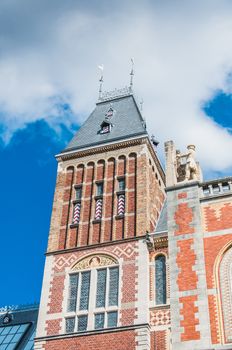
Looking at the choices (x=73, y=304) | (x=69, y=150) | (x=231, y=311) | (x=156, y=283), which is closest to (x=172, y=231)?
(x=231, y=311)

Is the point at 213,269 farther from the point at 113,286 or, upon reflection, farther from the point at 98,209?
the point at 98,209

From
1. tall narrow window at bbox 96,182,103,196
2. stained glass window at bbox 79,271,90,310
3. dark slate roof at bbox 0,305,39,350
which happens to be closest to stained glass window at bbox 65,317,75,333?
stained glass window at bbox 79,271,90,310

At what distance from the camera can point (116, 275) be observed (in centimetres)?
2747

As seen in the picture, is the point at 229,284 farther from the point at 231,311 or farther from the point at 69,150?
the point at 69,150

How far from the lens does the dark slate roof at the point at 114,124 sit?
3438 centimetres

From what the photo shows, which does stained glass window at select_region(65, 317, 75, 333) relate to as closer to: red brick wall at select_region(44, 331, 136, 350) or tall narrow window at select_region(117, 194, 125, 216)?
red brick wall at select_region(44, 331, 136, 350)

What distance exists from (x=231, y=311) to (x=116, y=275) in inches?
477

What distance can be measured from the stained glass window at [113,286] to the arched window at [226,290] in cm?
1070

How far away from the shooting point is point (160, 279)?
87.2 feet

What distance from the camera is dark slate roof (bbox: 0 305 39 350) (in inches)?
1261

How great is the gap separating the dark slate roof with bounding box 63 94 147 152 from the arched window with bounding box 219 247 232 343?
17.2 metres

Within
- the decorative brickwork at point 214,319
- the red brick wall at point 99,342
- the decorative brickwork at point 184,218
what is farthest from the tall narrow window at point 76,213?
the decorative brickwork at point 214,319

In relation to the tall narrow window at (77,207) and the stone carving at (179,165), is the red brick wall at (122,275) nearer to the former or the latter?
the tall narrow window at (77,207)

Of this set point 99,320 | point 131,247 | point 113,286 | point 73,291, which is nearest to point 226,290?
point 99,320
